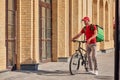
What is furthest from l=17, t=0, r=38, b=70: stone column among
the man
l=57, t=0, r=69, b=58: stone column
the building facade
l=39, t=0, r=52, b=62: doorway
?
l=57, t=0, r=69, b=58: stone column

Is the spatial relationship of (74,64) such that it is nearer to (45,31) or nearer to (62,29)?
(45,31)

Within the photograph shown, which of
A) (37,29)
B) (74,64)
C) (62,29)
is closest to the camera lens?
(74,64)

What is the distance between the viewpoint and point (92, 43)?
10266mm

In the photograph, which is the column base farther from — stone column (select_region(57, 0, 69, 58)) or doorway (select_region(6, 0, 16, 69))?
stone column (select_region(57, 0, 69, 58))

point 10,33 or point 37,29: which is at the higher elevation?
point 37,29

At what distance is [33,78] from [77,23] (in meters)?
8.42

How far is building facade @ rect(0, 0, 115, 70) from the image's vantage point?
1068 centimetres

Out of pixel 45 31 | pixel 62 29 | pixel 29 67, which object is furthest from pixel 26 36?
pixel 62 29

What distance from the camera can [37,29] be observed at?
38.2ft

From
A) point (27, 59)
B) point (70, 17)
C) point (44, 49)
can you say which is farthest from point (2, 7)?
point (70, 17)

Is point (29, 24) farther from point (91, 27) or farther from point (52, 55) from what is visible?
point (52, 55)

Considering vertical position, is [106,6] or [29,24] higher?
[106,6]

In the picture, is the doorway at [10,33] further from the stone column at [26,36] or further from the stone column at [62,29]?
the stone column at [62,29]

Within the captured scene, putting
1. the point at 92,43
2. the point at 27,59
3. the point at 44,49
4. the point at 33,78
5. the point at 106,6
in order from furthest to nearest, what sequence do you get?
the point at 106,6 < the point at 44,49 < the point at 27,59 < the point at 92,43 < the point at 33,78
